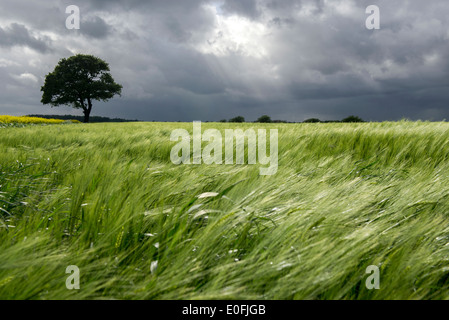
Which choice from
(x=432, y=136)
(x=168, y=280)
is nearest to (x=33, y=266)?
(x=168, y=280)

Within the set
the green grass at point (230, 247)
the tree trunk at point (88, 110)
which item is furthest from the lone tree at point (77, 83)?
the green grass at point (230, 247)

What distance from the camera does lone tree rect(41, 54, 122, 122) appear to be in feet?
108

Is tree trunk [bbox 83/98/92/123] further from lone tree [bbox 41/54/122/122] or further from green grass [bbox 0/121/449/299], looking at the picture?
green grass [bbox 0/121/449/299]

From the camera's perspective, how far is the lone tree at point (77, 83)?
32812mm

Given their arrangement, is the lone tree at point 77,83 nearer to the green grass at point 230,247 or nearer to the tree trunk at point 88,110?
the tree trunk at point 88,110

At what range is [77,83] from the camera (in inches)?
1292

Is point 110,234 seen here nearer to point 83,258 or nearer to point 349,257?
point 83,258

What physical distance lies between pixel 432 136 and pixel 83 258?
12.7 feet

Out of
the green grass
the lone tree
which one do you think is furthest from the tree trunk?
the green grass

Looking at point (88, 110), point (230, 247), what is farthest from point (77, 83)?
point (230, 247)

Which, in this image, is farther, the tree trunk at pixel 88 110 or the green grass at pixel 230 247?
the tree trunk at pixel 88 110

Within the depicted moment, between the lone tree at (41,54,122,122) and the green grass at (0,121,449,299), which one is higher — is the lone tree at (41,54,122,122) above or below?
above

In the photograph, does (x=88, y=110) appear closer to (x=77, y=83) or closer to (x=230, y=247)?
(x=77, y=83)
